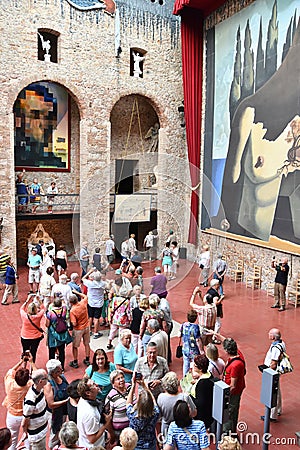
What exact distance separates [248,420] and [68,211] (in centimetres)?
1191

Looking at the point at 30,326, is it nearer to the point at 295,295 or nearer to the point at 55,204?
the point at 295,295

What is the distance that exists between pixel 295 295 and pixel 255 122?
535 centimetres

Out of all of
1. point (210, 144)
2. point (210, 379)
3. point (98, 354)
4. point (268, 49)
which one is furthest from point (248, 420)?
point (210, 144)

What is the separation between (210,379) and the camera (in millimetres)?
3855

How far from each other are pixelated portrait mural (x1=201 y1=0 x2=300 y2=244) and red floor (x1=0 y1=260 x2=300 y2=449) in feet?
6.95

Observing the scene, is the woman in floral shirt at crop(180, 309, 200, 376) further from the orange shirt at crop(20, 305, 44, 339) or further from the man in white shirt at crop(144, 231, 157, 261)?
the man in white shirt at crop(144, 231, 157, 261)

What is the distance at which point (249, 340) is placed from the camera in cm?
785

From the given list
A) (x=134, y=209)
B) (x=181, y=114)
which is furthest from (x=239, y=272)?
(x=181, y=114)

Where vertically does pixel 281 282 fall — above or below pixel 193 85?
below

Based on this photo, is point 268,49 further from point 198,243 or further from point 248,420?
point 248,420

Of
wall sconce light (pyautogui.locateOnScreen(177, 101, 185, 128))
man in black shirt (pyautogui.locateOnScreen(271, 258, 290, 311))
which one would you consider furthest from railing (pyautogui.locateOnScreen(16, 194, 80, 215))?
man in black shirt (pyautogui.locateOnScreen(271, 258, 290, 311))

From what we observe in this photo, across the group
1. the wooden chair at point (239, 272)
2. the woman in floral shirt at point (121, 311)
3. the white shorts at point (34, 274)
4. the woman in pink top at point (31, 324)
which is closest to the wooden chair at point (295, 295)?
the wooden chair at point (239, 272)

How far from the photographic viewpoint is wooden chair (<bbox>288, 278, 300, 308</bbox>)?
10422 millimetres

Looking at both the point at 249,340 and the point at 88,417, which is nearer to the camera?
the point at 88,417
